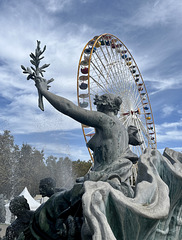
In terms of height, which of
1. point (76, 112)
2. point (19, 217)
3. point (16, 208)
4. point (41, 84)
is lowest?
point (19, 217)

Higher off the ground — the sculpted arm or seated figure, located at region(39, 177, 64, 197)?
the sculpted arm

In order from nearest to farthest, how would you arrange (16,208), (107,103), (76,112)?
(76,112)
(107,103)
(16,208)

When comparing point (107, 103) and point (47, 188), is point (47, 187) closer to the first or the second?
point (47, 188)

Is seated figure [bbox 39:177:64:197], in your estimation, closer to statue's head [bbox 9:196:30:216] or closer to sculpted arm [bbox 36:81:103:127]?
statue's head [bbox 9:196:30:216]

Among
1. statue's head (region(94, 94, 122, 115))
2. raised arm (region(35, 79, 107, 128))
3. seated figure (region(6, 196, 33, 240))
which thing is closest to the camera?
raised arm (region(35, 79, 107, 128))

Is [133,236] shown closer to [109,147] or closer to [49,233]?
[49,233]

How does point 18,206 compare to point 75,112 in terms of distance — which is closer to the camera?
point 75,112

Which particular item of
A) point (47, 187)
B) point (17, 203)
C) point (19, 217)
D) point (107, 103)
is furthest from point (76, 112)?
point (19, 217)

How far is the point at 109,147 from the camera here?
3.11 metres

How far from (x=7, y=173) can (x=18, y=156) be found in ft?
10.0

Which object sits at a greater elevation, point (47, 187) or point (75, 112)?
point (75, 112)

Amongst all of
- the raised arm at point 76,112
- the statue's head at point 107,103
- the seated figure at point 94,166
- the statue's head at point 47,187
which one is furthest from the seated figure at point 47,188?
the statue's head at point 107,103

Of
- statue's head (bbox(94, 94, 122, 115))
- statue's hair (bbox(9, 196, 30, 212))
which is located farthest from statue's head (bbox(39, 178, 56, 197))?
statue's head (bbox(94, 94, 122, 115))

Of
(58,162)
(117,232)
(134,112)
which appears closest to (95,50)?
(134,112)
